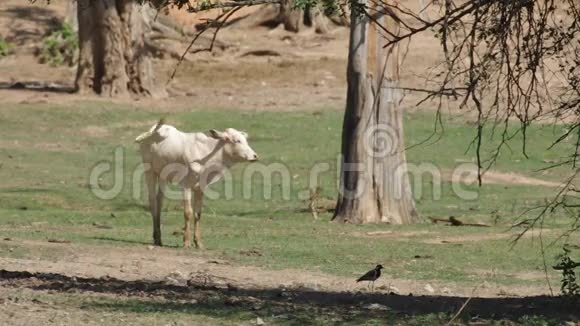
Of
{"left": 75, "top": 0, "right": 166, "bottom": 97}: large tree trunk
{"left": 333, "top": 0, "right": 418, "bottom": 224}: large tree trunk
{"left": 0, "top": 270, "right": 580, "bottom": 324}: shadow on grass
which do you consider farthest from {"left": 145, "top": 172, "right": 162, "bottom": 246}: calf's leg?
{"left": 75, "top": 0, "right": 166, "bottom": 97}: large tree trunk

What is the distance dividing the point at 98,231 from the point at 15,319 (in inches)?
289

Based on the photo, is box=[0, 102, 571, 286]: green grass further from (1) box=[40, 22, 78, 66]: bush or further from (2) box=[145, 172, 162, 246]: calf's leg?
(1) box=[40, 22, 78, 66]: bush

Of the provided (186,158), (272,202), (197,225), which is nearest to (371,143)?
(272,202)

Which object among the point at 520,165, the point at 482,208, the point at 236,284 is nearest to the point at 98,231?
the point at 236,284

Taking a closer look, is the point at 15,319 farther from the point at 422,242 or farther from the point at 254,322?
the point at 422,242

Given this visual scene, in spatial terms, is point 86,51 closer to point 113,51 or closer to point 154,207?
point 113,51

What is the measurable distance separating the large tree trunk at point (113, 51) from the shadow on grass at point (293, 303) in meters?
19.5

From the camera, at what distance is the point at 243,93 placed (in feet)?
110

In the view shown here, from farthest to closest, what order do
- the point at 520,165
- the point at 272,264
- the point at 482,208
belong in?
the point at 520,165, the point at 482,208, the point at 272,264

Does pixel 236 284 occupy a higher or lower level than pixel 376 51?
lower

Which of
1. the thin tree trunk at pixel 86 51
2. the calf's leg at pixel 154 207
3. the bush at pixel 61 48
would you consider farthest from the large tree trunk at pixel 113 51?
the calf's leg at pixel 154 207

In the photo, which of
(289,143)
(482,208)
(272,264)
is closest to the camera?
(272,264)

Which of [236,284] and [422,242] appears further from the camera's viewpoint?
[422,242]

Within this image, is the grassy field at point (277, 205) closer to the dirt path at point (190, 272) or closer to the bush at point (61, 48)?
the dirt path at point (190, 272)
